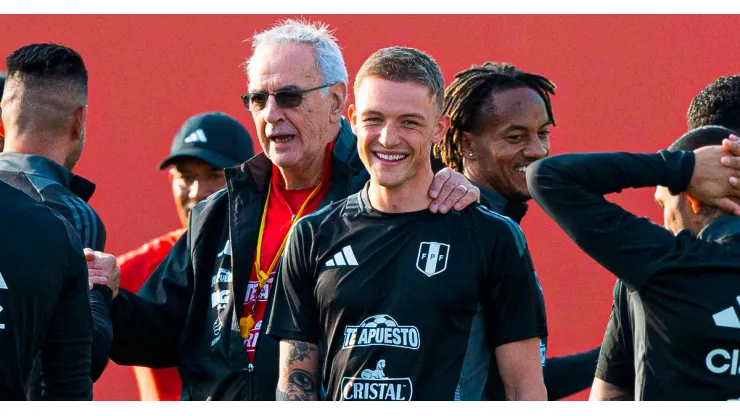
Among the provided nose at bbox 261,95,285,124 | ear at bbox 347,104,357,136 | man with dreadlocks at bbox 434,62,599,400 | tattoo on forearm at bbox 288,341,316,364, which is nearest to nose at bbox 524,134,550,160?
man with dreadlocks at bbox 434,62,599,400

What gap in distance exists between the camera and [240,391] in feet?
13.3

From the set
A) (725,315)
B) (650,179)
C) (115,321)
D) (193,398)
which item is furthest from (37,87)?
(725,315)

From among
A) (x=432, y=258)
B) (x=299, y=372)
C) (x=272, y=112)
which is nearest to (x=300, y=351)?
(x=299, y=372)

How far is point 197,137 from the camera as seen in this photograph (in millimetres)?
5867

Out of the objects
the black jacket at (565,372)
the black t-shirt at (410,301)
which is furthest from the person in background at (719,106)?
the black t-shirt at (410,301)

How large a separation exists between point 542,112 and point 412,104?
44.3 inches

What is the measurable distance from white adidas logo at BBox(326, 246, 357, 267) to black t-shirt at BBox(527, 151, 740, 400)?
519mm

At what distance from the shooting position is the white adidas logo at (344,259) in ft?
11.4

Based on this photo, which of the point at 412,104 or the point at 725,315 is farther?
the point at 412,104

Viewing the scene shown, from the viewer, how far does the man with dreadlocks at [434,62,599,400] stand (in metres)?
4.48

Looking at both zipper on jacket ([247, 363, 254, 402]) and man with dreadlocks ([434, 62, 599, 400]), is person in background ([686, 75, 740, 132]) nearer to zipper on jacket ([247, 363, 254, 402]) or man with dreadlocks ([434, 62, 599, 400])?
man with dreadlocks ([434, 62, 599, 400])

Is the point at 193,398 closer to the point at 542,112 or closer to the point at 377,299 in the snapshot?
the point at 377,299

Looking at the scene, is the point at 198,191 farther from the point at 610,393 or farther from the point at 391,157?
the point at 610,393

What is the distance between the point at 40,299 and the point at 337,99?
1548 millimetres
